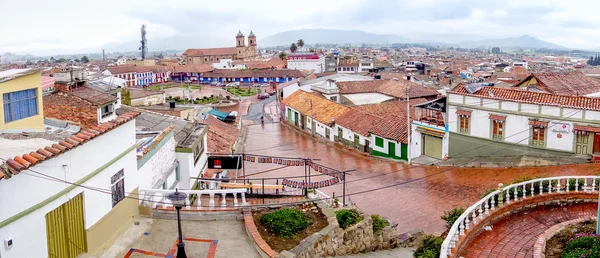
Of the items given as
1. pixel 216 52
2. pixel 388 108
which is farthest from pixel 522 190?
pixel 216 52

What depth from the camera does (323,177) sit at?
23.1 m

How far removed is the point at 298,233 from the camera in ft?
34.3

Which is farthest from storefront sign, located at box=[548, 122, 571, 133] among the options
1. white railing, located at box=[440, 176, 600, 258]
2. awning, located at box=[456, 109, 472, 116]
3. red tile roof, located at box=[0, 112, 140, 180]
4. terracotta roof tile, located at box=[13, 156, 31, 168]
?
terracotta roof tile, located at box=[13, 156, 31, 168]

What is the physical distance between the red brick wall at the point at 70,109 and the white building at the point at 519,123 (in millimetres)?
17808

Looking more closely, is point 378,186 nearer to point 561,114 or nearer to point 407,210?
point 407,210

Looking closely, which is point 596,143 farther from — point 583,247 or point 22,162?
point 22,162

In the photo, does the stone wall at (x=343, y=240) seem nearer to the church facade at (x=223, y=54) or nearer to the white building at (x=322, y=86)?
the white building at (x=322, y=86)

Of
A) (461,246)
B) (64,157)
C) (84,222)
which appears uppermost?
(64,157)

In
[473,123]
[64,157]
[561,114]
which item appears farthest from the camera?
[473,123]

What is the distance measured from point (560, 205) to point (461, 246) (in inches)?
178

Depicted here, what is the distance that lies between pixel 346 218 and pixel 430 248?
1.94m

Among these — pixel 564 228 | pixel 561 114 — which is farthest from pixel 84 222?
pixel 561 114

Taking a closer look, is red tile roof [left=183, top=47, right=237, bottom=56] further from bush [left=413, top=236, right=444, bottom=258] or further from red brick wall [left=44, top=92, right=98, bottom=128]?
bush [left=413, top=236, right=444, bottom=258]

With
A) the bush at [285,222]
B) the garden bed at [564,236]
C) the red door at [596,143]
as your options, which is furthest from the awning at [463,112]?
the bush at [285,222]
